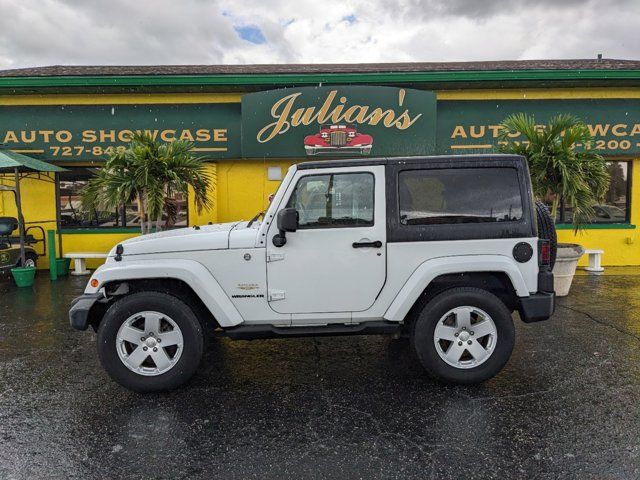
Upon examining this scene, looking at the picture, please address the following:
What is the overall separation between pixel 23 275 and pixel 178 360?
676 centimetres

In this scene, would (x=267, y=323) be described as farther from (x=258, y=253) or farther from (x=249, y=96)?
(x=249, y=96)

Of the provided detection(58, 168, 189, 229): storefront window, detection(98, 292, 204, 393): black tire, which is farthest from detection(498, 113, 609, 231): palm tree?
detection(58, 168, 189, 229): storefront window

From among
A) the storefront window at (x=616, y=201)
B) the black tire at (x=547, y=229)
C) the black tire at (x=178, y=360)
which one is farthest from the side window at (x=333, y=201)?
the storefront window at (x=616, y=201)

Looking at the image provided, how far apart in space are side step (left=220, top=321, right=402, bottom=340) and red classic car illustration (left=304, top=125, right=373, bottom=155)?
6.55 m

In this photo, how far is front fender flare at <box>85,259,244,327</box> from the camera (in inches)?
163

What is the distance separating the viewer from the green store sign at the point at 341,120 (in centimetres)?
1027

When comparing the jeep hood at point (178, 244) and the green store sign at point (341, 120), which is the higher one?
the green store sign at point (341, 120)

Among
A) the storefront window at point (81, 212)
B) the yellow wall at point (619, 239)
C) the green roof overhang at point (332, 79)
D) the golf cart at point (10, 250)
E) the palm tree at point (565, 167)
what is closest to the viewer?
the palm tree at point (565, 167)

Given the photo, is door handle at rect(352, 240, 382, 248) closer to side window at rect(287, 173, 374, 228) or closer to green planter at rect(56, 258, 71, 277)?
side window at rect(287, 173, 374, 228)

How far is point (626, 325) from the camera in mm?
6230

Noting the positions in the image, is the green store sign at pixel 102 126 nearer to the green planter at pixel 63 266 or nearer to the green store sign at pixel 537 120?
the green planter at pixel 63 266

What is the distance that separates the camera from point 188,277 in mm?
4145

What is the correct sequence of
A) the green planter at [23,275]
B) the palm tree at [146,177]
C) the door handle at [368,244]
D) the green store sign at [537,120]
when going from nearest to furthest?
the door handle at [368,244], the palm tree at [146,177], the green planter at [23,275], the green store sign at [537,120]

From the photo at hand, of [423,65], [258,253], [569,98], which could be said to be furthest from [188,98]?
[569,98]
